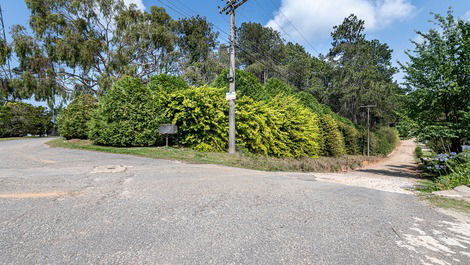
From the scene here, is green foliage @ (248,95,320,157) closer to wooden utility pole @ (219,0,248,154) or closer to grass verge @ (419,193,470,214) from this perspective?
wooden utility pole @ (219,0,248,154)

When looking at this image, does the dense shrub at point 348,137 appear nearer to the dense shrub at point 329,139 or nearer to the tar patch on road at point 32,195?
the dense shrub at point 329,139

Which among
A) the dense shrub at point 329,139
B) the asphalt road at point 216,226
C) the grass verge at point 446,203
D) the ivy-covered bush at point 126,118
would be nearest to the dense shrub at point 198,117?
the ivy-covered bush at point 126,118

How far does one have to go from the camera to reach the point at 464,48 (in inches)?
353

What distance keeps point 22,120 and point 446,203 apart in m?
32.2

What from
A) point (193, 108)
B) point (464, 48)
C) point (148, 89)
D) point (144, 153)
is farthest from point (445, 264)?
point (148, 89)

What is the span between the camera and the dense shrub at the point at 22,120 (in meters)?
22.2

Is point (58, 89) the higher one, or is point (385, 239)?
point (58, 89)

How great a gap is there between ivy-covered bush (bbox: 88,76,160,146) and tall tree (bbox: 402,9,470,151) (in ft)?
38.3

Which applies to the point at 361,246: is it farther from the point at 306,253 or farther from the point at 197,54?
the point at 197,54

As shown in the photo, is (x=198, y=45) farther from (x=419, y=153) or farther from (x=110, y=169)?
(x=419, y=153)

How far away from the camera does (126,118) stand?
418 inches

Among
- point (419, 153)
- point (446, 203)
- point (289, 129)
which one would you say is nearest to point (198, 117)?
point (289, 129)

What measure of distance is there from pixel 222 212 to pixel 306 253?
1.32 m

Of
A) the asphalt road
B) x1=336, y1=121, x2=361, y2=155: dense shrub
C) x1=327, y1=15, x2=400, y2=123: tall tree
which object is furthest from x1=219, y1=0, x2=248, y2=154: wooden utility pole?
x1=327, y1=15, x2=400, y2=123: tall tree
